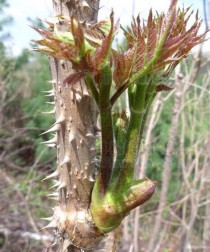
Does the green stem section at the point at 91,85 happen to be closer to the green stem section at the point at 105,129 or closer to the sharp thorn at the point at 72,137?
the green stem section at the point at 105,129

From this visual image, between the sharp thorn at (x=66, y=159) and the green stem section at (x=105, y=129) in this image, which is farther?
the sharp thorn at (x=66, y=159)

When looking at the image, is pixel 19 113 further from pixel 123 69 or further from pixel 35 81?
pixel 123 69

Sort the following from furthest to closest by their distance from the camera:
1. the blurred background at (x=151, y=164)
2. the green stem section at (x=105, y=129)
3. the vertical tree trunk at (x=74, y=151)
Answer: the blurred background at (x=151, y=164), the vertical tree trunk at (x=74, y=151), the green stem section at (x=105, y=129)

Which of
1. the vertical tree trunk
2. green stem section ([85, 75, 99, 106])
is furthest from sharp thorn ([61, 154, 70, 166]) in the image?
green stem section ([85, 75, 99, 106])

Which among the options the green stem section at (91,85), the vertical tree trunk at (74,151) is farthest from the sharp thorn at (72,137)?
the green stem section at (91,85)

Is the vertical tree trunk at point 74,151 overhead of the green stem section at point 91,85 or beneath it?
beneath

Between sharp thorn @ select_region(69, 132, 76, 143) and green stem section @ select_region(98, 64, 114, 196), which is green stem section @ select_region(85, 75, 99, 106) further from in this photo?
sharp thorn @ select_region(69, 132, 76, 143)

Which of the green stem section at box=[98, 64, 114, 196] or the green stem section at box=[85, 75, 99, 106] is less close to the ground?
the green stem section at box=[85, 75, 99, 106]

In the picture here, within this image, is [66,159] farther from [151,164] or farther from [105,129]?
[151,164]
